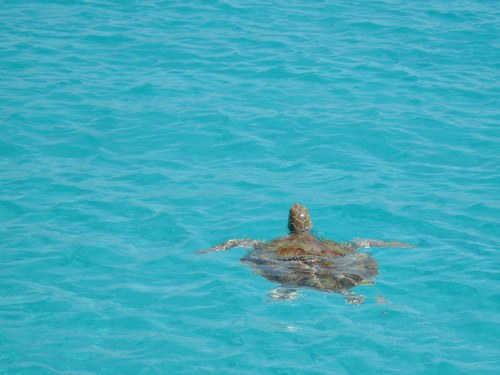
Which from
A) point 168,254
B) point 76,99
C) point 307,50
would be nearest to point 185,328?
point 168,254

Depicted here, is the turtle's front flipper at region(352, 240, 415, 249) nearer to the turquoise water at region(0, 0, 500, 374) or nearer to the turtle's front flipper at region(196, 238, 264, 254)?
the turquoise water at region(0, 0, 500, 374)

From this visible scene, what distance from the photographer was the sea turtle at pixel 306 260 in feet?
33.6

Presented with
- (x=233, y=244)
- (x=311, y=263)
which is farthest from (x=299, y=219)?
(x=311, y=263)

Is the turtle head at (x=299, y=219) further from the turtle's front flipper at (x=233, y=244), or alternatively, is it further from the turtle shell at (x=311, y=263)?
the turtle's front flipper at (x=233, y=244)

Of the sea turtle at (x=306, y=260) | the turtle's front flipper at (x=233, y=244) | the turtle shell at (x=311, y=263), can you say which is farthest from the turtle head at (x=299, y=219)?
the turtle's front flipper at (x=233, y=244)

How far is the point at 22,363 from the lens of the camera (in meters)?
9.00

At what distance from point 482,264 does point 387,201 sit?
204 centimetres

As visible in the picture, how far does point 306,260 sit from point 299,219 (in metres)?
1.00

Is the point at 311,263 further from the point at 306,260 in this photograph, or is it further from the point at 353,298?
→ the point at 353,298

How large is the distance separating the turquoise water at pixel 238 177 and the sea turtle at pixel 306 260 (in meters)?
0.17

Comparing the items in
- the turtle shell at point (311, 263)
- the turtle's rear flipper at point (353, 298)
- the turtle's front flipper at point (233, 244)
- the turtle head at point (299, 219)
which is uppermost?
the turtle head at point (299, 219)

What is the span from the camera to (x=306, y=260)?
34.5 feet

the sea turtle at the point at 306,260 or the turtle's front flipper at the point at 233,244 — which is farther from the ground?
the turtle's front flipper at the point at 233,244

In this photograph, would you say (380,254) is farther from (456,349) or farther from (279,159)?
(279,159)
